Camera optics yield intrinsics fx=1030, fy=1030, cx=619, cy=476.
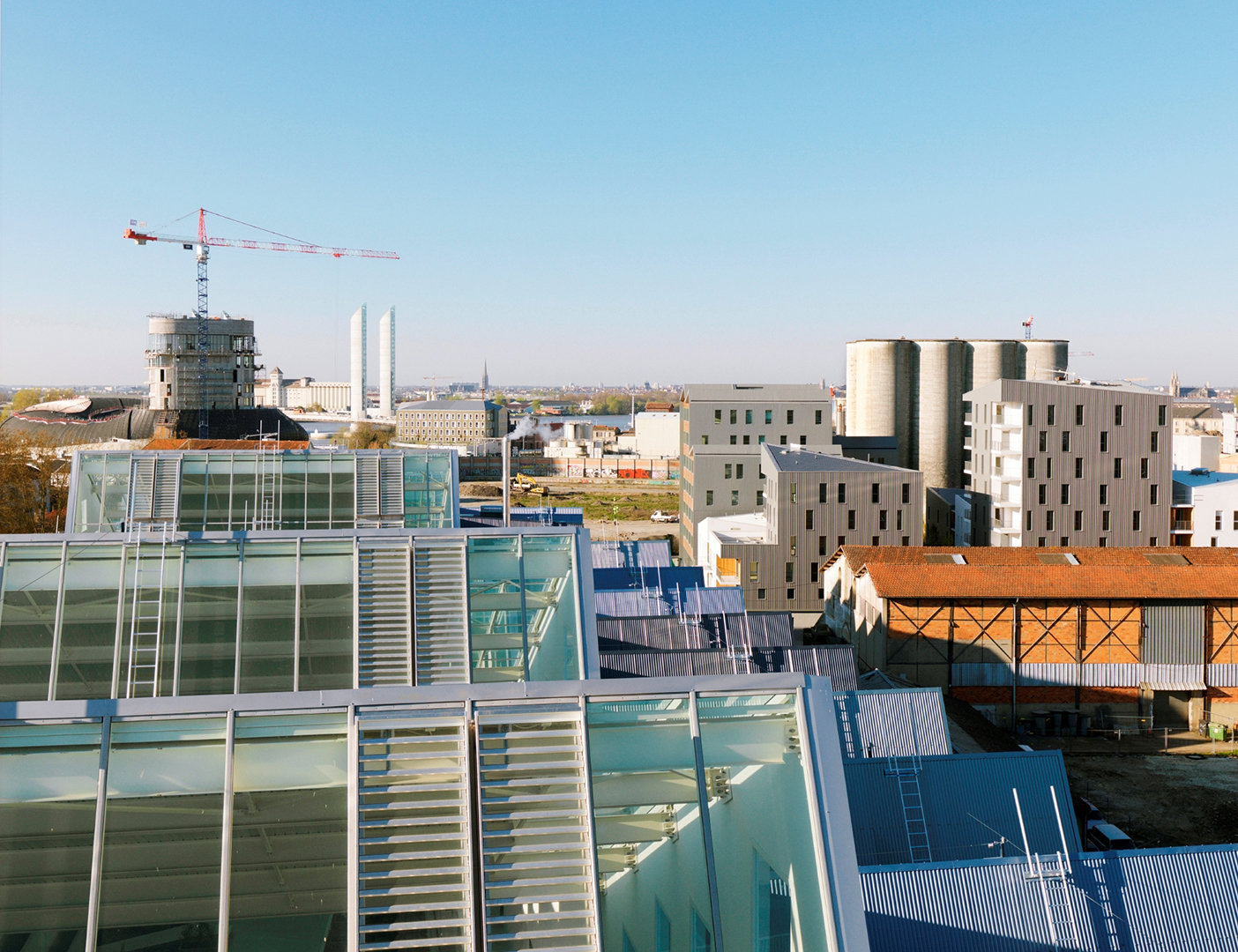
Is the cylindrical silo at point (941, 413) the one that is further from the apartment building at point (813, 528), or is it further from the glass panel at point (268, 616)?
the glass panel at point (268, 616)

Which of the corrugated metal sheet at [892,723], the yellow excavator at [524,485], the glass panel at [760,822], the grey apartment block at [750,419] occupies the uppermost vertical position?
the grey apartment block at [750,419]

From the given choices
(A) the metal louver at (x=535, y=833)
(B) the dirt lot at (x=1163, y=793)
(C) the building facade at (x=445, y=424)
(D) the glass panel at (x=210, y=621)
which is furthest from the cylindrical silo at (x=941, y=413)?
(C) the building facade at (x=445, y=424)

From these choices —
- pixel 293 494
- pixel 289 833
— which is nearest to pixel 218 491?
pixel 293 494

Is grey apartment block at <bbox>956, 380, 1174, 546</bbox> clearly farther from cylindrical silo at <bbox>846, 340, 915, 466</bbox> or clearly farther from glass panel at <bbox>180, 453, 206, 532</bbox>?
glass panel at <bbox>180, 453, 206, 532</bbox>

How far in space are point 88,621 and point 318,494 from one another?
1231 centimetres

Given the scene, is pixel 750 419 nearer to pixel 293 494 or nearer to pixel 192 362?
pixel 293 494

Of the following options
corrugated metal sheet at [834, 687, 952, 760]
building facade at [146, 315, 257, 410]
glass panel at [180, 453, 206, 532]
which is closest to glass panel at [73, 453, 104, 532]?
glass panel at [180, 453, 206, 532]

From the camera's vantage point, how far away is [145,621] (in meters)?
14.3

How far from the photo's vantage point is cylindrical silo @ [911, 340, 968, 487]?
67250 millimetres

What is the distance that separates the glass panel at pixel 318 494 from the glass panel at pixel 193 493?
2.52 meters

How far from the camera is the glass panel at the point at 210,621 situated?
13.8 metres

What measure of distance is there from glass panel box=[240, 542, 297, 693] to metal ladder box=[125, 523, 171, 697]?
1.12 m

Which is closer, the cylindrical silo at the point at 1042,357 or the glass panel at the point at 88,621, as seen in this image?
the glass panel at the point at 88,621

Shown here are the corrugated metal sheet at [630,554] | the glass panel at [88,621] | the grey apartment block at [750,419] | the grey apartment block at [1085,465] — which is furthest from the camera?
the grey apartment block at [750,419]
